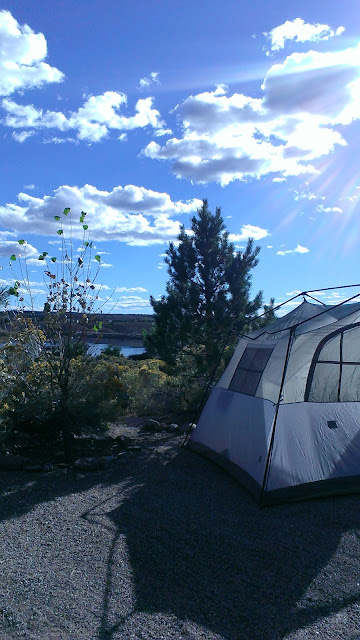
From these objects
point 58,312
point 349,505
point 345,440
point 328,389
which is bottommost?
point 349,505

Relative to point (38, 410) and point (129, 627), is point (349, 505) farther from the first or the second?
point (38, 410)

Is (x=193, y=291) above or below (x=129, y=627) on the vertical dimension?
above

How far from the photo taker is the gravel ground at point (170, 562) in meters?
3.63

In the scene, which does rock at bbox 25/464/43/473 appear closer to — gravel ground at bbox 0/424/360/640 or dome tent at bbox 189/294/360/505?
gravel ground at bbox 0/424/360/640

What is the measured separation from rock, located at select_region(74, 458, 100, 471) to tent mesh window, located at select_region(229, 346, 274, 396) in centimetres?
236

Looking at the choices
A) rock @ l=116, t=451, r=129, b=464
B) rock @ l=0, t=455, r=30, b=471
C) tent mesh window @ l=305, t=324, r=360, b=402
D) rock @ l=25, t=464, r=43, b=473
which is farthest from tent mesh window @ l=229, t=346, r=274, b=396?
rock @ l=0, t=455, r=30, b=471

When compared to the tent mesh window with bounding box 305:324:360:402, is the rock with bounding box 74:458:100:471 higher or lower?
lower

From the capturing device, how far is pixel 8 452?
797 centimetres

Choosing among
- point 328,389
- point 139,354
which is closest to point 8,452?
point 328,389

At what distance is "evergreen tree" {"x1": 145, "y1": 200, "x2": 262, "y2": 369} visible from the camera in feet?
36.8

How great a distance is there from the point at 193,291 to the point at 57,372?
4099 millimetres

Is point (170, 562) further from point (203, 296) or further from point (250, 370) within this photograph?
point (203, 296)

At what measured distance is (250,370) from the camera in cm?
782

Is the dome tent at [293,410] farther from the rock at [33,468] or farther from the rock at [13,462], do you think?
the rock at [13,462]
